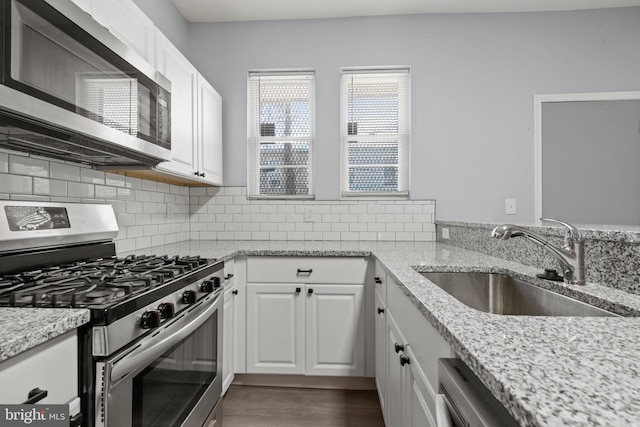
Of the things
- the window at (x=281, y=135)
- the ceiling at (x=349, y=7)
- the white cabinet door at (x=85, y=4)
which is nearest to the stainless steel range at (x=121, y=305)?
the white cabinet door at (x=85, y=4)

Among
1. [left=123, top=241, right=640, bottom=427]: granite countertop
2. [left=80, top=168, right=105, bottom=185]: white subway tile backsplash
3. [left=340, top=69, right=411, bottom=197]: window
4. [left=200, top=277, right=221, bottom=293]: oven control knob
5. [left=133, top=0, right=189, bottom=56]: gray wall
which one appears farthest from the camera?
[left=340, top=69, right=411, bottom=197]: window

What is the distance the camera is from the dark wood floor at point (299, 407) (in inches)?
72.7

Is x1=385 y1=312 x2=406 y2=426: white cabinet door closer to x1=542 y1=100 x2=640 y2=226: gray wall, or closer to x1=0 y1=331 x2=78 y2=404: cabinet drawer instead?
x1=0 y1=331 x2=78 y2=404: cabinet drawer

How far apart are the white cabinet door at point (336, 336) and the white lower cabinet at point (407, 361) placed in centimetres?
29

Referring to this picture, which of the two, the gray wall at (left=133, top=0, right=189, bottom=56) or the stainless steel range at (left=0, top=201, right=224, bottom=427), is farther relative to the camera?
the gray wall at (left=133, top=0, right=189, bottom=56)

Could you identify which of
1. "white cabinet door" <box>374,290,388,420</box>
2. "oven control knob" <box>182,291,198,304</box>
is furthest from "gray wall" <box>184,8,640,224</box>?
"oven control knob" <box>182,291,198,304</box>

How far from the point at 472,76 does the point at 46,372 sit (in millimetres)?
3037

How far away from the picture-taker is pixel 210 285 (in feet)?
4.99

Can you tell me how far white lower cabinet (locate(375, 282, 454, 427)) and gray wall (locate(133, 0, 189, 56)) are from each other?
2287 mm

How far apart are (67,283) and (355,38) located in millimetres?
2569

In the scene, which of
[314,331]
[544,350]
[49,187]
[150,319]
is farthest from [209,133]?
[544,350]

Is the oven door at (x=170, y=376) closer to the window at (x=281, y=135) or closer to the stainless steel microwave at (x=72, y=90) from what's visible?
the stainless steel microwave at (x=72, y=90)

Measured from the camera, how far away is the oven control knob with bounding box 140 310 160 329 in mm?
994

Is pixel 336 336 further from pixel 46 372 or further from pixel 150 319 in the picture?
pixel 46 372
